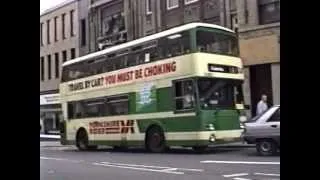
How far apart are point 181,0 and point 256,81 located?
5771mm

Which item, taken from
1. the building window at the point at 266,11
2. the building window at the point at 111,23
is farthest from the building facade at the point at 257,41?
the building window at the point at 111,23

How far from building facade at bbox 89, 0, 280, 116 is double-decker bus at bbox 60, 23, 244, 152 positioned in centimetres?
338

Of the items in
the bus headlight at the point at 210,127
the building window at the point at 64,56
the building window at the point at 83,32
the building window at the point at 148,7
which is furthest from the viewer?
the building window at the point at 148,7

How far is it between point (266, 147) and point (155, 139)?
13.7ft

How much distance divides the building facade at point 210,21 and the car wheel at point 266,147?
6.72 meters

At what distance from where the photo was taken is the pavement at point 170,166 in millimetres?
11555

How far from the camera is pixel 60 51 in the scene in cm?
2141

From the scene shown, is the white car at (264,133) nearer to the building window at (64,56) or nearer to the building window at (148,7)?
the building window at (64,56)

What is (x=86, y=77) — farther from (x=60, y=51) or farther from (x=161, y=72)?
(x=161, y=72)

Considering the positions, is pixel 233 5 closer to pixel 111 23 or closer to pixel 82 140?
pixel 111 23

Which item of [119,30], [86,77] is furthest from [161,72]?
[119,30]

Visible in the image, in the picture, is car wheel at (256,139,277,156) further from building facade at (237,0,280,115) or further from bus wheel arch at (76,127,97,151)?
building facade at (237,0,280,115)
